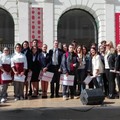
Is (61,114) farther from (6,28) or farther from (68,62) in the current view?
(6,28)

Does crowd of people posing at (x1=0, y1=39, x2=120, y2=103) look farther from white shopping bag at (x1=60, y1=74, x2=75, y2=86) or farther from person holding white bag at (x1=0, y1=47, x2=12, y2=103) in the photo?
→ white shopping bag at (x1=60, y1=74, x2=75, y2=86)

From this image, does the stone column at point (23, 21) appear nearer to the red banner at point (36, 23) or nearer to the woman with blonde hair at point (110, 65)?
the red banner at point (36, 23)

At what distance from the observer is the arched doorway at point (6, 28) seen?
2138cm

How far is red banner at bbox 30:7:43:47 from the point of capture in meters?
20.7

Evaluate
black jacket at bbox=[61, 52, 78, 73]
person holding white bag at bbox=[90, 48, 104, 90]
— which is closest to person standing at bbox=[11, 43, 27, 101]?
black jacket at bbox=[61, 52, 78, 73]

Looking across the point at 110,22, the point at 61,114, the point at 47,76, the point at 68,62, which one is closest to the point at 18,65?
the point at 47,76

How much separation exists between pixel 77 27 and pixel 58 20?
5.62ft

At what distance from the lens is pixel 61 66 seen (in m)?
12.9

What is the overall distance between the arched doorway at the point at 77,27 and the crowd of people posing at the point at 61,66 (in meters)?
8.64

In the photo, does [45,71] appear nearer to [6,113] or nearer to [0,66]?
[0,66]

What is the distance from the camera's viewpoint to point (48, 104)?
1157 centimetres

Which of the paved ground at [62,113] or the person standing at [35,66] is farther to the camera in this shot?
the person standing at [35,66]

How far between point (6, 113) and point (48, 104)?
6.06 feet

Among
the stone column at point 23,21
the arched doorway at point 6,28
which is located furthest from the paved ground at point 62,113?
the arched doorway at point 6,28
